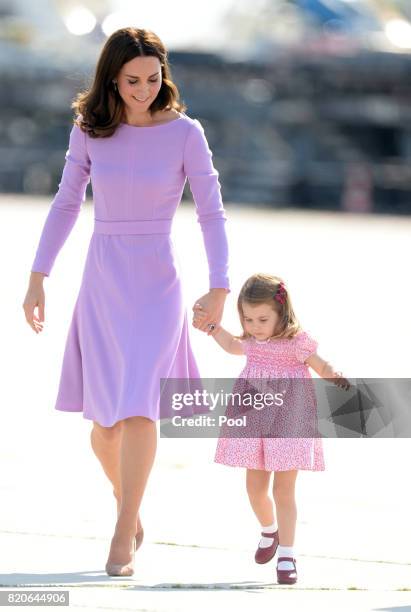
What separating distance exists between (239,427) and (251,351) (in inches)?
10.2

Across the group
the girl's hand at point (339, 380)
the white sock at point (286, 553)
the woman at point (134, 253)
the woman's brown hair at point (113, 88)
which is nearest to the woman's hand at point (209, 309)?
the woman at point (134, 253)

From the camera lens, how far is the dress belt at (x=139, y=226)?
593 cm

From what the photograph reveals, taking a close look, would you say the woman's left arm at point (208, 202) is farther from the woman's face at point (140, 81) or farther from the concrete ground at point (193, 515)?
the concrete ground at point (193, 515)

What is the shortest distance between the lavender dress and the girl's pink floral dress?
25 cm

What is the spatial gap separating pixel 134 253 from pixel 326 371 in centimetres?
76

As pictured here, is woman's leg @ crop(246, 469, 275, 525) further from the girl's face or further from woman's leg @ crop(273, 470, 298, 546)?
the girl's face

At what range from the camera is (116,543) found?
576 cm

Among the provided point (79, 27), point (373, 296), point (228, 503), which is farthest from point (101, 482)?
point (79, 27)

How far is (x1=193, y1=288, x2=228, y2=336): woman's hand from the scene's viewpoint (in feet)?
19.0

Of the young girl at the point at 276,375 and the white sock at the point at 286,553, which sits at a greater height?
the young girl at the point at 276,375

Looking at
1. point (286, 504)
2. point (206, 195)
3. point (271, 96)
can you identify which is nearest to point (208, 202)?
point (206, 195)

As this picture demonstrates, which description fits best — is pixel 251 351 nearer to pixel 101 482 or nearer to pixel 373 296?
pixel 101 482

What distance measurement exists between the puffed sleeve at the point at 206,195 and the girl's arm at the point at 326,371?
43 cm

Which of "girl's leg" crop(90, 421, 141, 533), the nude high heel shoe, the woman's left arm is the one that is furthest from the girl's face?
the nude high heel shoe
